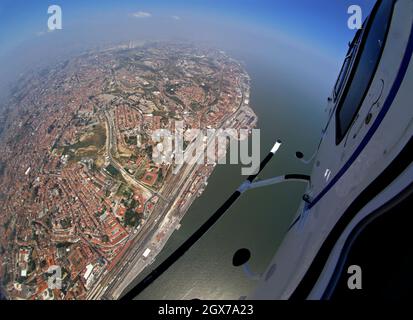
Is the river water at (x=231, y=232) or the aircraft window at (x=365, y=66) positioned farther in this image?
the river water at (x=231, y=232)

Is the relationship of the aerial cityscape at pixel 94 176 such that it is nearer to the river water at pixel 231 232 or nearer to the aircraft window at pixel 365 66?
the river water at pixel 231 232

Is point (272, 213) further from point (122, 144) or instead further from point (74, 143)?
point (74, 143)

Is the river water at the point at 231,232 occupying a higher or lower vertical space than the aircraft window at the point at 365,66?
lower

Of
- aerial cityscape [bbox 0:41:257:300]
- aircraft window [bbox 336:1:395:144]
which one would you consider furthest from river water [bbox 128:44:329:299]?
aircraft window [bbox 336:1:395:144]

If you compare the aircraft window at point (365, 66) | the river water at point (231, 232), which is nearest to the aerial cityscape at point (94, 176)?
the river water at point (231, 232)

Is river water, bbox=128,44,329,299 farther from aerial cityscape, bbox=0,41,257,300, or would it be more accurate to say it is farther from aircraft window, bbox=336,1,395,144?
aircraft window, bbox=336,1,395,144
